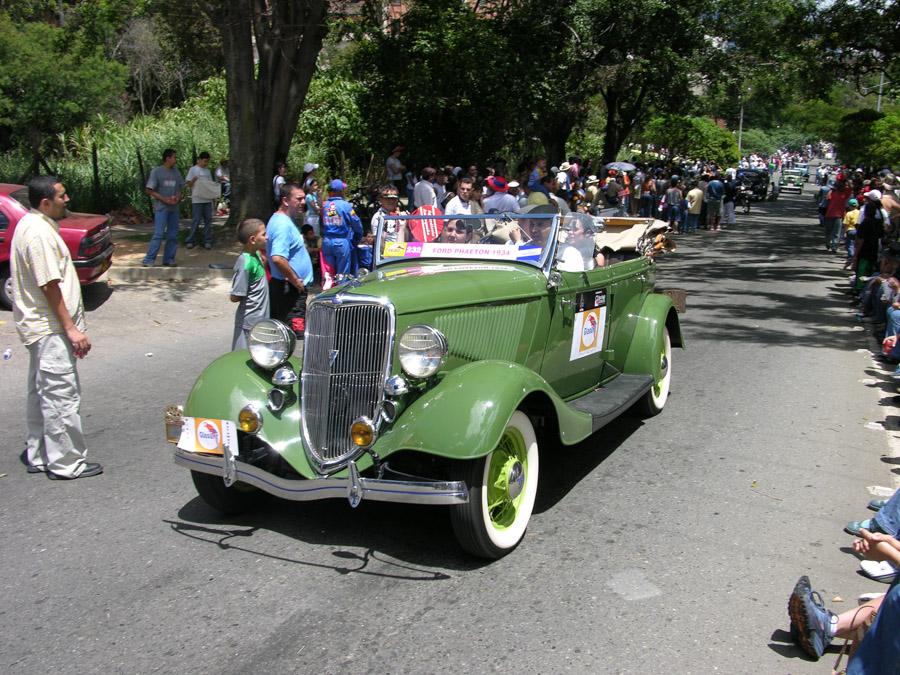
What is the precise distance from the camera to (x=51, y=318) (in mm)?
5387

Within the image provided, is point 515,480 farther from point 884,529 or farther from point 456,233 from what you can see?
point 456,233

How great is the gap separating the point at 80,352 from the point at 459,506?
2760 mm

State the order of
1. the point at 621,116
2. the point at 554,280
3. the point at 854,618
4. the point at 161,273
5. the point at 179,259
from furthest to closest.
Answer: the point at 621,116 → the point at 179,259 → the point at 161,273 → the point at 554,280 → the point at 854,618

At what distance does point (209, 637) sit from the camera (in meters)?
3.68

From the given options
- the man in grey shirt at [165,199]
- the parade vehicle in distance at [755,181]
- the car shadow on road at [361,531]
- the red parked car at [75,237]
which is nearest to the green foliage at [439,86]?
the man in grey shirt at [165,199]

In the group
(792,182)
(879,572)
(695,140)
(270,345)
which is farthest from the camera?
(792,182)

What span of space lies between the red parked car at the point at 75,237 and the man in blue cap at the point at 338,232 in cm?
303

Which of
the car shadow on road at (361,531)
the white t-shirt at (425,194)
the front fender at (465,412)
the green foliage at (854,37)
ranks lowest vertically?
the car shadow on road at (361,531)

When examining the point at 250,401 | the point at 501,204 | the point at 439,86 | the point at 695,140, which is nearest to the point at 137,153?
the point at 439,86

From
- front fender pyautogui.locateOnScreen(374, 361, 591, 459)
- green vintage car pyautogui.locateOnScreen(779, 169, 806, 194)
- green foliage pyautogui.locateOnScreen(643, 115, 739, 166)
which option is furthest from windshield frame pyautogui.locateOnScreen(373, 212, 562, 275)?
green vintage car pyautogui.locateOnScreen(779, 169, 806, 194)

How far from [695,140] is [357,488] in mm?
50313

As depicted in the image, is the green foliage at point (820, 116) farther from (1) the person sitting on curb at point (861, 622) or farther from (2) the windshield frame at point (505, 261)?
(1) the person sitting on curb at point (861, 622)

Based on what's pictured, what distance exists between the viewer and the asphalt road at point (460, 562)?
3590 mm

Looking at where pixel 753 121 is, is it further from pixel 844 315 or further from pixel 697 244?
pixel 844 315
